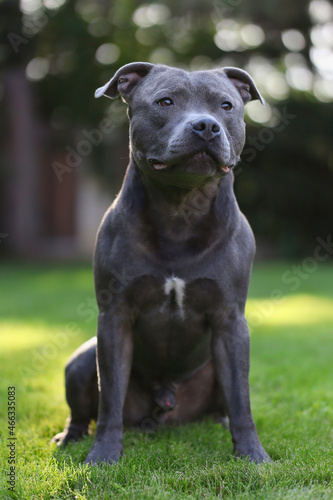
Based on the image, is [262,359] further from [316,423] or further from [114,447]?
[114,447]

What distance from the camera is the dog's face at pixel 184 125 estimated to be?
7.87 ft

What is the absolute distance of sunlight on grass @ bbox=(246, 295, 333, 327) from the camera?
6.75 m

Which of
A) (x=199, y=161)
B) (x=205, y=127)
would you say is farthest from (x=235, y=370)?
(x=205, y=127)

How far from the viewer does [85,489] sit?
7.50 feet

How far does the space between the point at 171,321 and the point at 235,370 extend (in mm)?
376

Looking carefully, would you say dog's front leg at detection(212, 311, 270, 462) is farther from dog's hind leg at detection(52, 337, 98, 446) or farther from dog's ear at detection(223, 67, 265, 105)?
dog's ear at detection(223, 67, 265, 105)

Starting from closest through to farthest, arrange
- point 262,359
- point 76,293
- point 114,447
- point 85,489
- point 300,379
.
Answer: point 85,489 → point 114,447 → point 300,379 → point 262,359 → point 76,293

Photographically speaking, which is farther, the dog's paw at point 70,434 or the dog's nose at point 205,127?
the dog's paw at point 70,434

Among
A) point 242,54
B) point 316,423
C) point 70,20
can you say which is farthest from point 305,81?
point 316,423

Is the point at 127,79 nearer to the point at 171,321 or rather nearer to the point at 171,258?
the point at 171,258

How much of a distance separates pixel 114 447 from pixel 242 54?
14.0 m

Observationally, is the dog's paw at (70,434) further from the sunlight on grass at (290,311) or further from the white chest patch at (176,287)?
the sunlight on grass at (290,311)

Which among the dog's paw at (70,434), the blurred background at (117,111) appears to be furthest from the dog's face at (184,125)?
the blurred background at (117,111)

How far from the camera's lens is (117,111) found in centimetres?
1439
